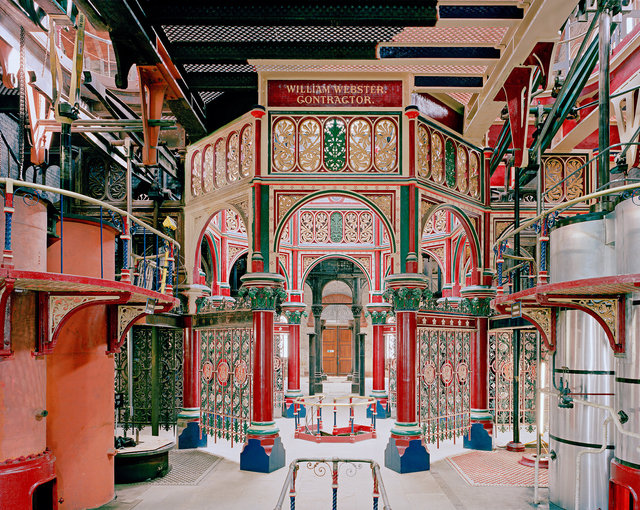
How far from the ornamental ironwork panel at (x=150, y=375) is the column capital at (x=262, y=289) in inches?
96.8

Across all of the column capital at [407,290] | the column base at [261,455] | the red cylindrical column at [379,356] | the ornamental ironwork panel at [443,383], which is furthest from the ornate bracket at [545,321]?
the red cylindrical column at [379,356]

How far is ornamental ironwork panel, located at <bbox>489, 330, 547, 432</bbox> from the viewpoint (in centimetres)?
1164

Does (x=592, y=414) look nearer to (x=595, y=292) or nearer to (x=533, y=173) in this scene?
(x=595, y=292)

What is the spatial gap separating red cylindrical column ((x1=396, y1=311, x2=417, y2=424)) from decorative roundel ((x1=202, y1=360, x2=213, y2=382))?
4.00 m

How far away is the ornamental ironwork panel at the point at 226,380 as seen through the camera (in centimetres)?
1072

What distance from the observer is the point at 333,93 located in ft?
33.9

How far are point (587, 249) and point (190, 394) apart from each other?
8611 mm

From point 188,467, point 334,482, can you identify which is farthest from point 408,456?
point 188,467

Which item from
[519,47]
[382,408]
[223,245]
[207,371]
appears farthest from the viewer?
[382,408]

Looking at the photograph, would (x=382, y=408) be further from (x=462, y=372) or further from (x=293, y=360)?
(x=462, y=372)

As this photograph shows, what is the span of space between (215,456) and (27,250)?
6.60 metres

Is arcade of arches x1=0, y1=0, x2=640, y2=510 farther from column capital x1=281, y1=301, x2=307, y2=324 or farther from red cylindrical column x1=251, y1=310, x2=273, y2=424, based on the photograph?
column capital x1=281, y1=301, x2=307, y2=324

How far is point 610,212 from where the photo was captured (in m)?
5.94

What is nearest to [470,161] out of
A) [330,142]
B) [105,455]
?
[330,142]
